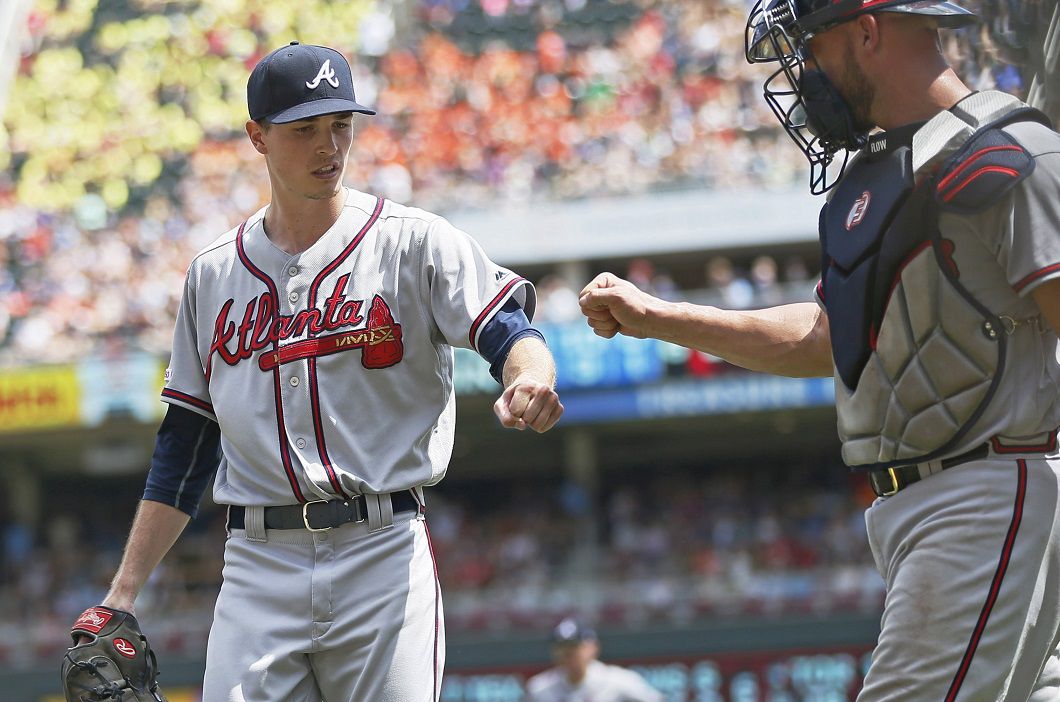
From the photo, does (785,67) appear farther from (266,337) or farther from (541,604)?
(541,604)

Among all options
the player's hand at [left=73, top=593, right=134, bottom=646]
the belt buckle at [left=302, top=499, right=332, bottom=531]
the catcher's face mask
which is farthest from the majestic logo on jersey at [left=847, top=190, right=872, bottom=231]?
the player's hand at [left=73, top=593, right=134, bottom=646]

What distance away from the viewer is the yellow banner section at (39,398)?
16.7 meters

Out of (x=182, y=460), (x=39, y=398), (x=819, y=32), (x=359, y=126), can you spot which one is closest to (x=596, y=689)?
(x=182, y=460)

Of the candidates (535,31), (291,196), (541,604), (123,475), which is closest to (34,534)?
(123,475)

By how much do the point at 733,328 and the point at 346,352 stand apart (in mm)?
883

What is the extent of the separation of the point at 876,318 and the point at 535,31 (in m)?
18.6

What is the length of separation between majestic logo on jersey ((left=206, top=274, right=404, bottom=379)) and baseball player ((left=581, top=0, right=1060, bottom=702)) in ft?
3.25

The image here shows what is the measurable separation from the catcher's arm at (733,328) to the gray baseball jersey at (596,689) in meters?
5.10

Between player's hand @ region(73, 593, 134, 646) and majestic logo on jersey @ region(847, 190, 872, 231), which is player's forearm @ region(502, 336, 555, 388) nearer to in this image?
majestic logo on jersey @ region(847, 190, 872, 231)

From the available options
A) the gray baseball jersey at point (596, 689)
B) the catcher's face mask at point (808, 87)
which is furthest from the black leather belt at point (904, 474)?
the gray baseball jersey at point (596, 689)

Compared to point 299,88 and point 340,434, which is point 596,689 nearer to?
point 340,434

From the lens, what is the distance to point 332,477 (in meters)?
3.13

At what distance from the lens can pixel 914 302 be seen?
2.69 meters

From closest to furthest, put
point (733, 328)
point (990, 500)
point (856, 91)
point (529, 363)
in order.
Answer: point (990, 500)
point (856, 91)
point (529, 363)
point (733, 328)
